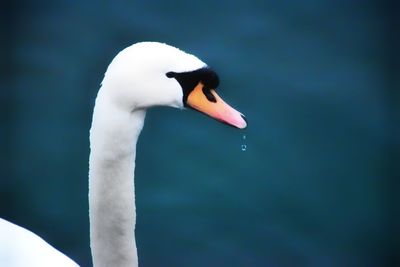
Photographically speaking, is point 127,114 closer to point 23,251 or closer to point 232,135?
point 23,251

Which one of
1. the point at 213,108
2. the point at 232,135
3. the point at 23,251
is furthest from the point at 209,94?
the point at 232,135

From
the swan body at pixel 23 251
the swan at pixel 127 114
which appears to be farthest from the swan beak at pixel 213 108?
the swan body at pixel 23 251

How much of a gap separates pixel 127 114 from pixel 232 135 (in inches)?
56.4

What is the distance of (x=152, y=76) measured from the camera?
4.65 feet

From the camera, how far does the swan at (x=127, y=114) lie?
4.62 feet

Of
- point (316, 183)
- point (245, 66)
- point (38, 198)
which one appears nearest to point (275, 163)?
point (316, 183)

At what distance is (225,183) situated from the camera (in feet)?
9.06

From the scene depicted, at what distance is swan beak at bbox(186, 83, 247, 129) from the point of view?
1.48m

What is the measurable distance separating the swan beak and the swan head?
20mm

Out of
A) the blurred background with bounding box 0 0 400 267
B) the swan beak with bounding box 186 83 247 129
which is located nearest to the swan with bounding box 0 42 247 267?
the swan beak with bounding box 186 83 247 129

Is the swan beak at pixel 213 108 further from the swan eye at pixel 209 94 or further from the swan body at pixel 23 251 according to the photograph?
the swan body at pixel 23 251

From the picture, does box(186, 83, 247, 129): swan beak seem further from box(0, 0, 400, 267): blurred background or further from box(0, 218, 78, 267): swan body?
box(0, 0, 400, 267): blurred background

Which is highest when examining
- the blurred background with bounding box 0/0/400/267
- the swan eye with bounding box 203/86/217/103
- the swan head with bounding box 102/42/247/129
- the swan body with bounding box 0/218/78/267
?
the blurred background with bounding box 0/0/400/267

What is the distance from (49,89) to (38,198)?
37cm
